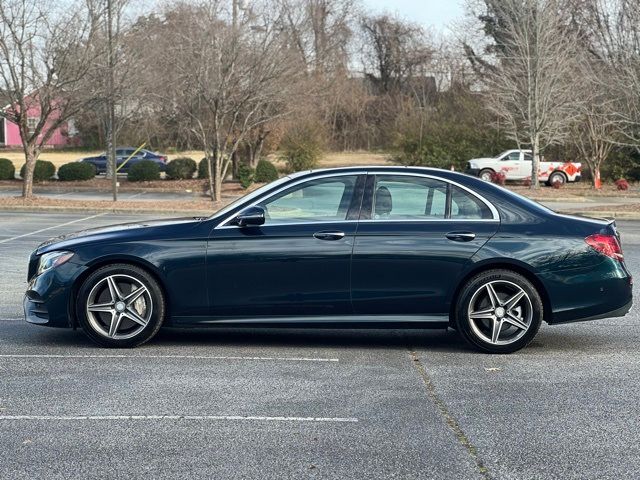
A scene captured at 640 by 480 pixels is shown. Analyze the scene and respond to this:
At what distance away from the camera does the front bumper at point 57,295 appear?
7316mm

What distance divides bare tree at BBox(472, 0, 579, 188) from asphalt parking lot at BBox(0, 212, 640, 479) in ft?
80.7

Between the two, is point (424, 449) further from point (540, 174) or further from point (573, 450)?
point (540, 174)

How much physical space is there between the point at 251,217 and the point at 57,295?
1733mm

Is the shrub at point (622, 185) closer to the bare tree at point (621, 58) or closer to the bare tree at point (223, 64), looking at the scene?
the bare tree at point (621, 58)

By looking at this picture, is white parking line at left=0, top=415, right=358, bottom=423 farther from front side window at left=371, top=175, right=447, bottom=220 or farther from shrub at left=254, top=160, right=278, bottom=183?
shrub at left=254, top=160, right=278, bottom=183

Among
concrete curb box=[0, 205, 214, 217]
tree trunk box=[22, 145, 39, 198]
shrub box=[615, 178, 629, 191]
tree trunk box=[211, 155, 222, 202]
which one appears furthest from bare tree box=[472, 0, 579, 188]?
tree trunk box=[22, 145, 39, 198]

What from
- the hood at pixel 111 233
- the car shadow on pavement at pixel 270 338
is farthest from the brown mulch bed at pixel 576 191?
the hood at pixel 111 233

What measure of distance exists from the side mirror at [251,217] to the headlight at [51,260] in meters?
1.45

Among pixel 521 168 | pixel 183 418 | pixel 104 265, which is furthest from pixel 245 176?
pixel 183 418

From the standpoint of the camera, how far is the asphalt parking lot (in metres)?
4.70

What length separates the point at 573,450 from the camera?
16.2 feet

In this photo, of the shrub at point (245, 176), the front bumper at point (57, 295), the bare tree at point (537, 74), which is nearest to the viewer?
the front bumper at point (57, 295)

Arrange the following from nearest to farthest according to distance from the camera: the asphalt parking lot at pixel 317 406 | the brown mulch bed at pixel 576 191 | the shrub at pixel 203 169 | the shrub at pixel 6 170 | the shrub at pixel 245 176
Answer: the asphalt parking lot at pixel 317 406
the brown mulch bed at pixel 576 191
the shrub at pixel 245 176
the shrub at pixel 6 170
the shrub at pixel 203 169

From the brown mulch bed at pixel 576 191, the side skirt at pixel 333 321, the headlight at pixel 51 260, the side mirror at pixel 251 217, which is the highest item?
the side mirror at pixel 251 217
